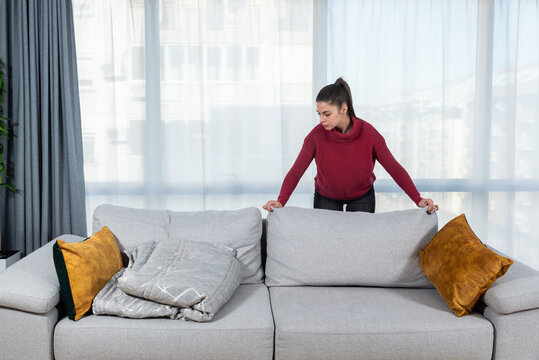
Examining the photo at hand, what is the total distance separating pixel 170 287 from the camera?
2113 millimetres

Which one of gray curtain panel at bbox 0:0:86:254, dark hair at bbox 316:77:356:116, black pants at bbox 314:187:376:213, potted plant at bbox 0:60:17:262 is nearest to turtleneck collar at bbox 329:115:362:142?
dark hair at bbox 316:77:356:116

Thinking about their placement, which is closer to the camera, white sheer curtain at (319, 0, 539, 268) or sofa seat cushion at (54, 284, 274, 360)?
sofa seat cushion at (54, 284, 274, 360)

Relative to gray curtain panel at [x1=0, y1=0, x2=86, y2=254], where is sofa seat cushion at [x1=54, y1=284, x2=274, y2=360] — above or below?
below

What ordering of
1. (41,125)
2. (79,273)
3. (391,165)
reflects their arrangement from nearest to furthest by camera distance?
(79,273) → (391,165) → (41,125)

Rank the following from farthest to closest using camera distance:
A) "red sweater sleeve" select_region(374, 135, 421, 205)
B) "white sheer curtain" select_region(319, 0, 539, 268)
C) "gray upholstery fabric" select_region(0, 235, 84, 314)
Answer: "white sheer curtain" select_region(319, 0, 539, 268)
"red sweater sleeve" select_region(374, 135, 421, 205)
"gray upholstery fabric" select_region(0, 235, 84, 314)

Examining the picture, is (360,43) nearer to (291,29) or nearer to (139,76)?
(291,29)

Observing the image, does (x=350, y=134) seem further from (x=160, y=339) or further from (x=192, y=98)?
(x=192, y=98)

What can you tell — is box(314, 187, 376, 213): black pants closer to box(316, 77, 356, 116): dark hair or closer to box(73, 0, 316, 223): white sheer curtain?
box(316, 77, 356, 116): dark hair

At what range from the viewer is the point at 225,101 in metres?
3.84

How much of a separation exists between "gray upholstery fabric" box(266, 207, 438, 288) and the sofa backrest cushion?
0.10m

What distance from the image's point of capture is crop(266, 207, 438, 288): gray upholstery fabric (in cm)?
254

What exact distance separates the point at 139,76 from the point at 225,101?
0.65 meters

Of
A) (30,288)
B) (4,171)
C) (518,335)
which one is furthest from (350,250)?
(4,171)

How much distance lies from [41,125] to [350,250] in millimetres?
2386
